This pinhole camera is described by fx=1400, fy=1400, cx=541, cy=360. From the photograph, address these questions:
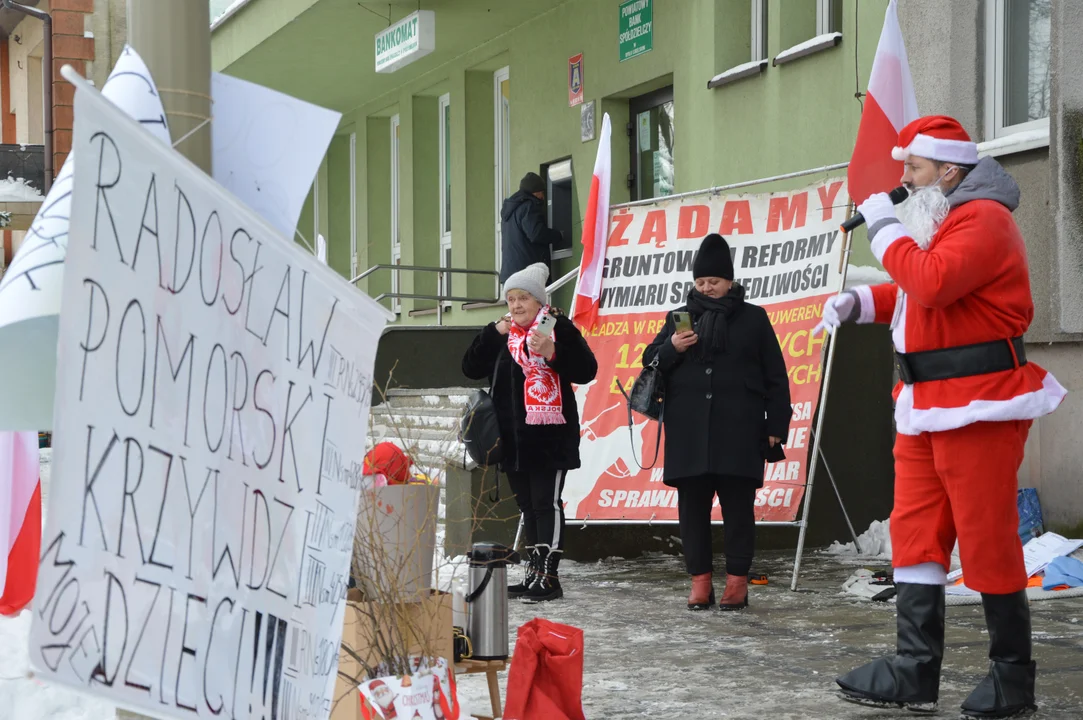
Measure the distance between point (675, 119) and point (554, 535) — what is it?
5986 mm

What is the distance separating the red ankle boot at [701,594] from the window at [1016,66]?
3.52 metres

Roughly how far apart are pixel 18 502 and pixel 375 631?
106 centimetres

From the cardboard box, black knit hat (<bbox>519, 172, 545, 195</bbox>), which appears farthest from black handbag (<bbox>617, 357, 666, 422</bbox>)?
black knit hat (<bbox>519, 172, 545, 195</bbox>)

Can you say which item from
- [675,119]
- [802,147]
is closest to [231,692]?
[802,147]

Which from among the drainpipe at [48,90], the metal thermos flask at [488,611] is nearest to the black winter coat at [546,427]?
the metal thermos flask at [488,611]

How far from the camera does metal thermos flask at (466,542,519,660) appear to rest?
15.1 ft

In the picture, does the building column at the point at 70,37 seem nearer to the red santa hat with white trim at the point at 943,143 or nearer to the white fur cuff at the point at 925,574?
the red santa hat with white trim at the point at 943,143

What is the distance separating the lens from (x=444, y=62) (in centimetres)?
1728

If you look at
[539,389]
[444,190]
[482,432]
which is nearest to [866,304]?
[539,389]

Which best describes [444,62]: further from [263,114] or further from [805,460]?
[263,114]

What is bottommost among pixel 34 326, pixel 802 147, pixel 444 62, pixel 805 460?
pixel 805 460

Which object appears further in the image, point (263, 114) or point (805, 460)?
point (805, 460)

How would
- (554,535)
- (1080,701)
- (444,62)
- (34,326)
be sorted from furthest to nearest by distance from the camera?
1. (444,62)
2. (554,535)
3. (1080,701)
4. (34,326)

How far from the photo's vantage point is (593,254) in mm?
8734
